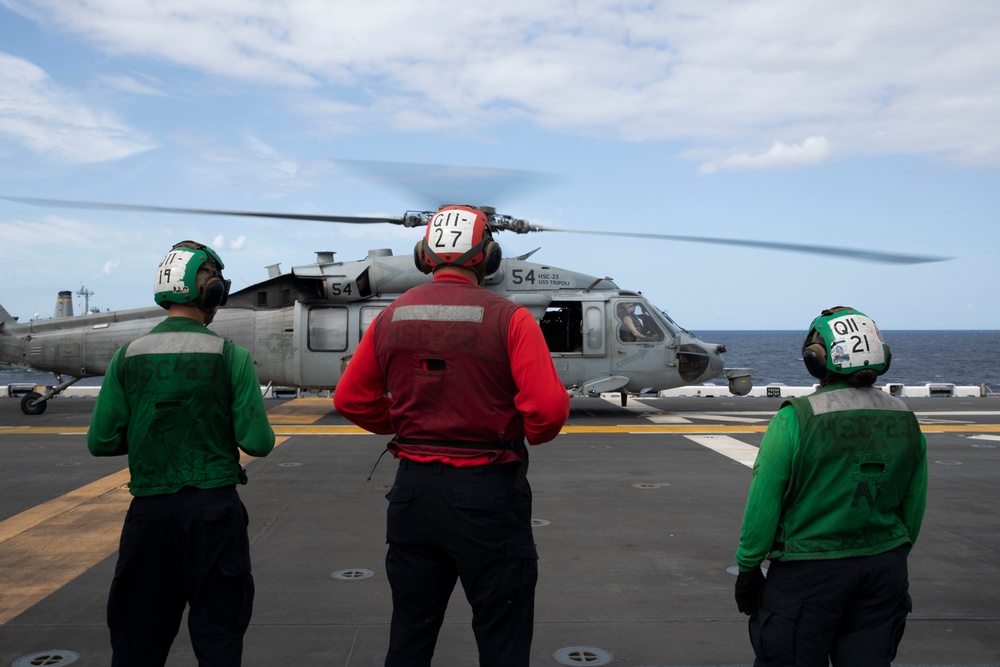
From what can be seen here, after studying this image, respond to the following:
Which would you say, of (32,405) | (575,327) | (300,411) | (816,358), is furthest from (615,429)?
(816,358)

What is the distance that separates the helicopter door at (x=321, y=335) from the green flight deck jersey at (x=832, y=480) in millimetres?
13482

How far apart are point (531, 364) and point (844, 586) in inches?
53.2

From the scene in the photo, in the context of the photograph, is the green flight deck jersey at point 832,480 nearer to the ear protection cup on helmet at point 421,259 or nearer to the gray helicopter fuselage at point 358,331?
the ear protection cup on helmet at point 421,259

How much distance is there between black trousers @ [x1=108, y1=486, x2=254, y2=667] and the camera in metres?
3.30

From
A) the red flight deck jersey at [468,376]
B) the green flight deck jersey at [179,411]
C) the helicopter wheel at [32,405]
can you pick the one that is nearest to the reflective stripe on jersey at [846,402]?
the red flight deck jersey at [468,376]

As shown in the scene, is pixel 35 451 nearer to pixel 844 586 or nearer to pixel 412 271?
pixel 412 271

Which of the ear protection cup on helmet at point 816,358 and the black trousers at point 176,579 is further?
the black trousers at point 176,579

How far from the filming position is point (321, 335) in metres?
16.0

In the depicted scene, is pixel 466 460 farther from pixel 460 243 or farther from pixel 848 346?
pixel 848 346

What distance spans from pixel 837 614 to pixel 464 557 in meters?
1.33

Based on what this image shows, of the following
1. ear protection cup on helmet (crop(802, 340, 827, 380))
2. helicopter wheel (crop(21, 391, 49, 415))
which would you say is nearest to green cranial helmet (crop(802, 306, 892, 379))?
ear protection cup on helmet (crop(802, 340, 827, 380))

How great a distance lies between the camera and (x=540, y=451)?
451 inches

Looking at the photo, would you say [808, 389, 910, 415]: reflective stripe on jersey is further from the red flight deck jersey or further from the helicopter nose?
the helicopter nose

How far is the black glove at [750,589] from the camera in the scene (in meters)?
3.04
